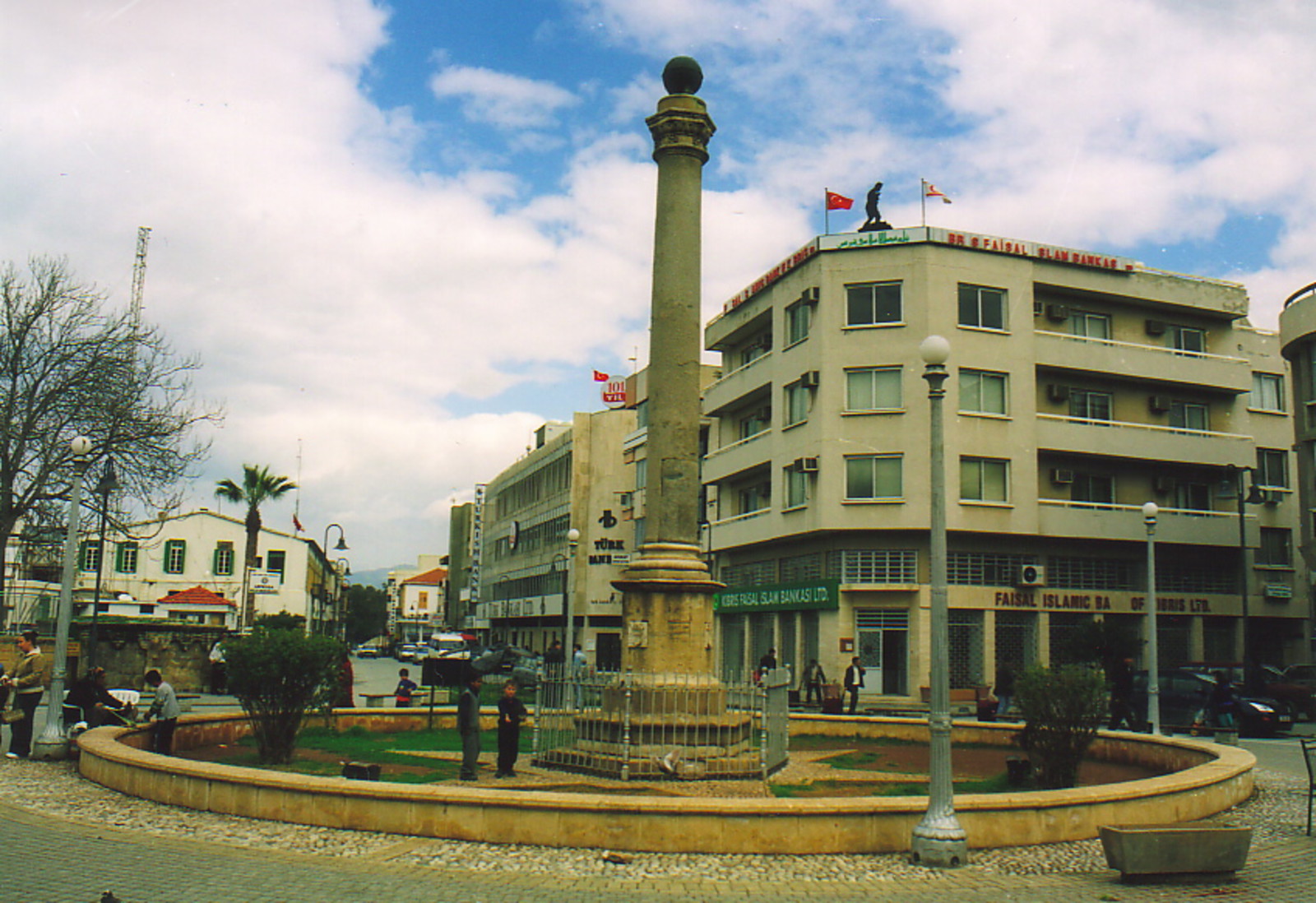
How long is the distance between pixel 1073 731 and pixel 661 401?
6639 millimetres

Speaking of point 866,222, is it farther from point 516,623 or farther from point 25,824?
point 516,623

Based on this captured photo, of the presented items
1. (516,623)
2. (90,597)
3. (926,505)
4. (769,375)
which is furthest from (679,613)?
(516,623)

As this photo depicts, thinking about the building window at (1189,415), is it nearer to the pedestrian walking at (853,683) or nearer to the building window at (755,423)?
the building window at (755,423)

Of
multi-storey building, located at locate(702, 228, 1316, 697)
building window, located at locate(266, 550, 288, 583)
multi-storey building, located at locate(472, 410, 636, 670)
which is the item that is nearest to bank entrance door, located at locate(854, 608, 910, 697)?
multi-storey building, located at locate(702, 228, 1316, 697)

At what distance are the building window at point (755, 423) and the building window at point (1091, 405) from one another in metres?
10.5

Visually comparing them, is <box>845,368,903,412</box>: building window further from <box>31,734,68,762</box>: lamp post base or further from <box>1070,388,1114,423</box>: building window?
<box>31,734,68,762</box>: lamp post base

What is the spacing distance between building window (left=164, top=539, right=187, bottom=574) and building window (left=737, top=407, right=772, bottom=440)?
45.4 metres

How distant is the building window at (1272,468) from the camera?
4412cm

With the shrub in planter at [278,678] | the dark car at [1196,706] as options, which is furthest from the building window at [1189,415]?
the shrub in planter at [278,678]

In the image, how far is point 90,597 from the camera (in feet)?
186

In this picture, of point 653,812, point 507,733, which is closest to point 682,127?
point 507,733

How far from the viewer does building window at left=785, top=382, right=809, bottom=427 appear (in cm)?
3809

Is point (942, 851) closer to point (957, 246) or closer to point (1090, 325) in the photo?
point (957, 246)

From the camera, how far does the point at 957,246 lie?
36.2 metres
